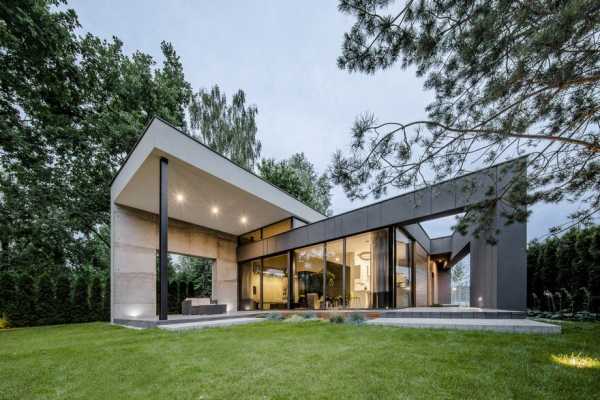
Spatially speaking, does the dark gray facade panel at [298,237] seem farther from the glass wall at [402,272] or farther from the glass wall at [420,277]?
the glass wall at [420,277]

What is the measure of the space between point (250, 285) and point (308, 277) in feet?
14.6

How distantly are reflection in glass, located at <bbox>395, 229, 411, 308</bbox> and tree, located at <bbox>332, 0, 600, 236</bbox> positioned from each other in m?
4.49

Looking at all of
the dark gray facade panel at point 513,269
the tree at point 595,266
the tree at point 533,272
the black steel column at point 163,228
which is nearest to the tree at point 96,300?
the black steel column at point 163,228

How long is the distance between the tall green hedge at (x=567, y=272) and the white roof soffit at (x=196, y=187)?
8.30 m

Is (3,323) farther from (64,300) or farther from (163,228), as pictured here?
(163,228)

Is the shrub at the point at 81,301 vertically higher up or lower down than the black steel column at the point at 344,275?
lower down

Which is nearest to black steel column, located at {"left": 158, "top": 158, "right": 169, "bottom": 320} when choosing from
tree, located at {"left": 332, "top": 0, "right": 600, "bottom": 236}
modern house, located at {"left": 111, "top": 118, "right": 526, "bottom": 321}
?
modern house, located at {"left": 111, "top": 118, "right": 526, "bottom": 321}

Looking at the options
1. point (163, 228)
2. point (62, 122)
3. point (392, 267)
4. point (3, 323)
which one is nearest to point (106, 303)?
point (3, 323)

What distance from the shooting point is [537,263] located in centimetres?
895

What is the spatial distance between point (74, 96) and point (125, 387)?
1412 cm

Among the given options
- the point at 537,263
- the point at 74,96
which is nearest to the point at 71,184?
the point at 74,96

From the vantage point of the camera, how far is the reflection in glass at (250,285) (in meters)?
14.1

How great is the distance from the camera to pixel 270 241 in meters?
13.1

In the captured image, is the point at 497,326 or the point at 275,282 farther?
the point at 275,282
